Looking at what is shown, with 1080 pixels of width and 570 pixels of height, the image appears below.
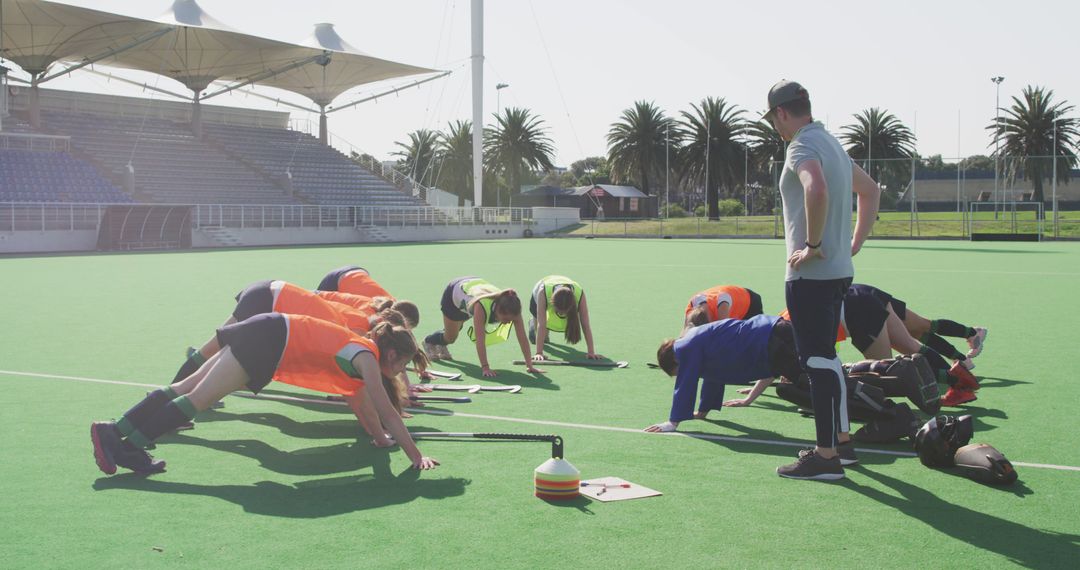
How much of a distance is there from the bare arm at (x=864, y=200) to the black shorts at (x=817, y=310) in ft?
1.55

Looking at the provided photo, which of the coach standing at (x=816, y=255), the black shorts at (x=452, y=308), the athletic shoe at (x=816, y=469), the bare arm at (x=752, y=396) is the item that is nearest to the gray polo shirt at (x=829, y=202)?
the coach standing at (x=816, y=255)

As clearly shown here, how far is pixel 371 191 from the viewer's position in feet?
210

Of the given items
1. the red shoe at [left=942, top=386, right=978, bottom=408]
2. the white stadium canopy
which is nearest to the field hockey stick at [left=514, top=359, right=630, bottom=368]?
the red shoe at [left=942, top=386, right=978, bottom=408]

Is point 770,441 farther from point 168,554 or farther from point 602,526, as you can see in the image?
point 168,554

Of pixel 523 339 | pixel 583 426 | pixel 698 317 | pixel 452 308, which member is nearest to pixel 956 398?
pixel 698 317

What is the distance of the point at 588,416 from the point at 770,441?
4.75 feet

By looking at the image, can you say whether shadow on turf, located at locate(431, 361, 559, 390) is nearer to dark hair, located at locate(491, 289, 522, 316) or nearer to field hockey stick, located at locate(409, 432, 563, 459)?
dark hair, located at locate(491, 289, 522, 316)

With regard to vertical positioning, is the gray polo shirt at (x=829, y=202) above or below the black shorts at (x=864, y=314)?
above

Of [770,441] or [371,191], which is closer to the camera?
[770,441]

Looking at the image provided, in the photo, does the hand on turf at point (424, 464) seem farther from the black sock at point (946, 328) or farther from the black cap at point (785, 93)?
the black sock at point (946, 328)

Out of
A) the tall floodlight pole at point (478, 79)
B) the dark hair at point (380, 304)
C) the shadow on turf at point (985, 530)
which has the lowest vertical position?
the shadow on turf at point (985, 530)

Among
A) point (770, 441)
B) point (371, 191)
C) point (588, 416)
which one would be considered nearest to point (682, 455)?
point (770, 441)

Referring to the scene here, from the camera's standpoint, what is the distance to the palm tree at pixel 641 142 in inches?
3278

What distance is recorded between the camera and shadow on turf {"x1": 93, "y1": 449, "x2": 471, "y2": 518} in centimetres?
502
